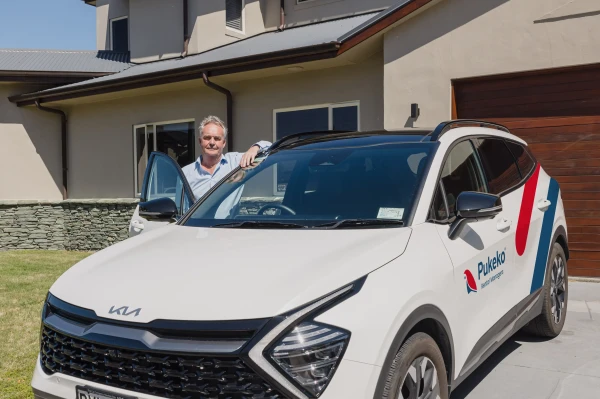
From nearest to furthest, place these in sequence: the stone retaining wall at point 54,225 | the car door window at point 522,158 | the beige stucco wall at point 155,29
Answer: the car door window at point 522,158 < the stone retaining wall at point 54,225 < the beige stucco wall at point 155,29

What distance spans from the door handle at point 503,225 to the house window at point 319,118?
546 centimetres

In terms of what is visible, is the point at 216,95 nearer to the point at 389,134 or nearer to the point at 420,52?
the point at 420,52

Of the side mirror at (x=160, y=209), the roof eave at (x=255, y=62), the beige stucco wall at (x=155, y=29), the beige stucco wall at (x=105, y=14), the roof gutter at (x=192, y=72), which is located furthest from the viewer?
the beige stucco wall at (x=105, y=14)

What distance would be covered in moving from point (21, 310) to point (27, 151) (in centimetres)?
871

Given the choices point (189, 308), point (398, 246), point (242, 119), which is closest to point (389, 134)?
point (398, 246)

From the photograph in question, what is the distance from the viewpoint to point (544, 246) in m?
4.36

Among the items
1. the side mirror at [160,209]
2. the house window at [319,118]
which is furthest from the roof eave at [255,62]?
the side mirror at [160,209]

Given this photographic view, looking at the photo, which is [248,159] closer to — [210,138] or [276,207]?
[210,138]

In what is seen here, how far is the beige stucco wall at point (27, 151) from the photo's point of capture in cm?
1349

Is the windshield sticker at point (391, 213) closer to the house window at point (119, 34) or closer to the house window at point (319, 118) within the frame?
the house window at point (319, 118)

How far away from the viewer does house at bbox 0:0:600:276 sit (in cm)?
727

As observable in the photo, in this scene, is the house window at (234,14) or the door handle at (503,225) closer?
the door handle at (503,225)

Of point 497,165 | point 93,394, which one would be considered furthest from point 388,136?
point 93,394

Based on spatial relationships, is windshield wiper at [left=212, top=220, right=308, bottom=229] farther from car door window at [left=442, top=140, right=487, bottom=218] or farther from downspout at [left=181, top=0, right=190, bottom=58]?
downspout at [left=181, top=0, right=190, bottom=58]
